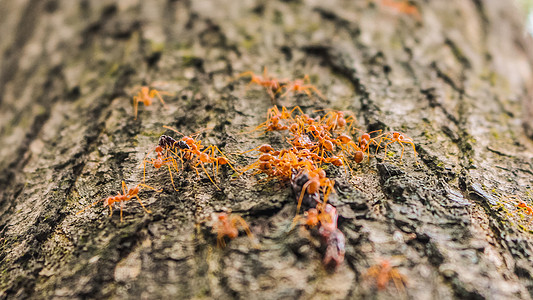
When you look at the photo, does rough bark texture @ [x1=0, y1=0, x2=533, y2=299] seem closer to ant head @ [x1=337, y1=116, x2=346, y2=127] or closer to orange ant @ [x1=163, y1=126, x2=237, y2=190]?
orange ant @ [x1=163, y1=126, x2=237, y2=190]

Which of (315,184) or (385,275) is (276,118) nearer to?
(315,184)

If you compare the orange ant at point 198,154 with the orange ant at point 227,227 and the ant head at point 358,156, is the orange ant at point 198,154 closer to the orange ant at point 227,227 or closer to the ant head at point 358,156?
the orange ant at point 227,227

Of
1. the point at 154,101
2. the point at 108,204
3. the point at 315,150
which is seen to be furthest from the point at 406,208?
the point at 154,101

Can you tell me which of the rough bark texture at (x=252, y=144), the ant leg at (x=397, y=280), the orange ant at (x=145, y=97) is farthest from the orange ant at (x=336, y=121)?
the orange ant at (x=145, y=97)

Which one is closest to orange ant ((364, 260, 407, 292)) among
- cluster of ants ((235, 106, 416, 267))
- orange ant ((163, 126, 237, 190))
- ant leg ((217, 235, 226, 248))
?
cluster of ants ((235, 106, 416, 267))

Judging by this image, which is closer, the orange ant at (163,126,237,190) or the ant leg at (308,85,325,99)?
the orange ant at (163,126,237,190)

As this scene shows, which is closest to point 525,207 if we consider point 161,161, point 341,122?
point 341,122

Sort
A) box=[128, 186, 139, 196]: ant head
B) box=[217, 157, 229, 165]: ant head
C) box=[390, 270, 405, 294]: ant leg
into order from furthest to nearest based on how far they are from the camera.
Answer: box=[217, 157, 229, 165]: ant head
box=[128, 186, 139, 196]: ant head
box=[390, 270, 405, 294]: ant leg
